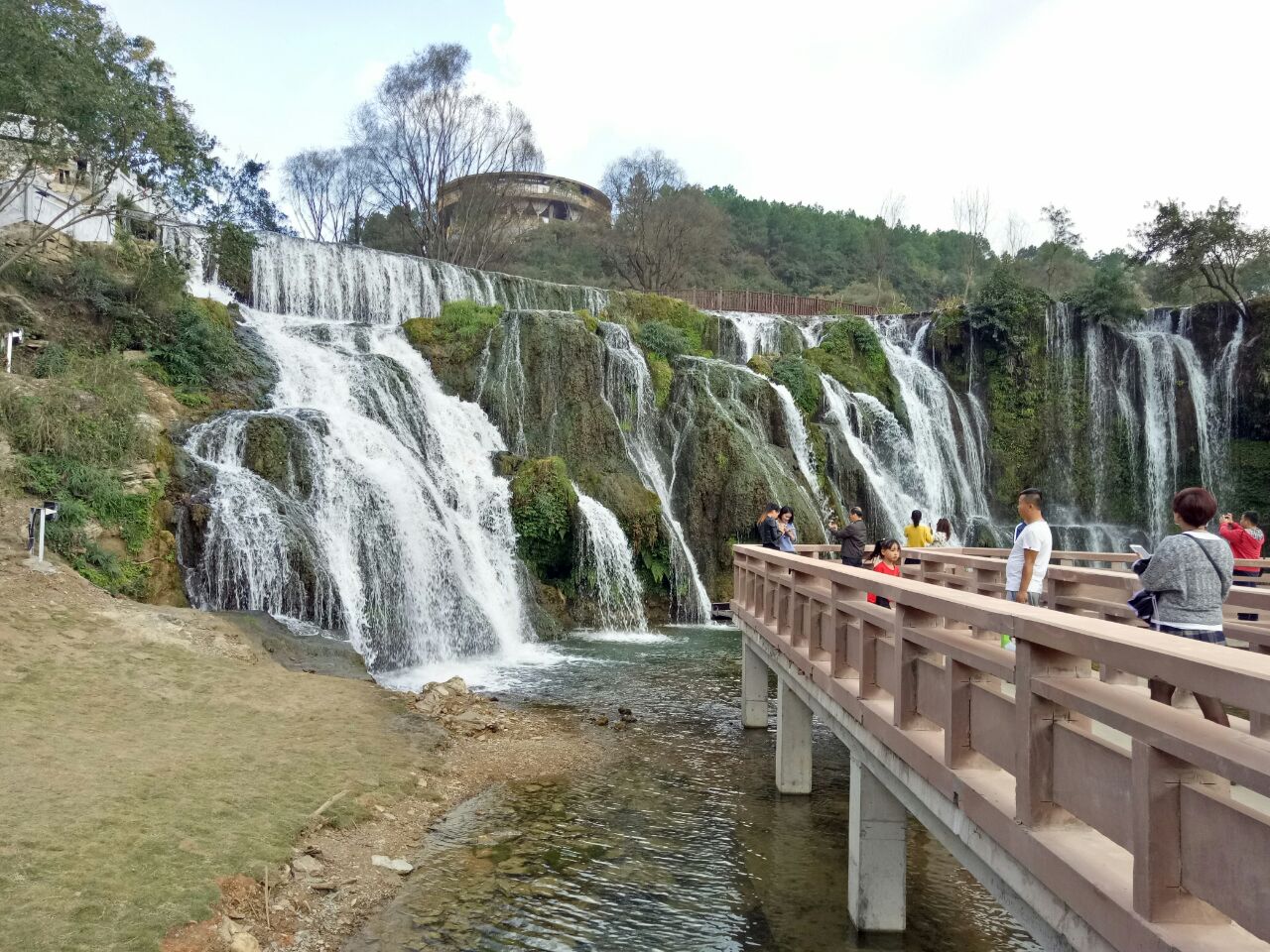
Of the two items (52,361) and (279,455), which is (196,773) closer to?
(279,455)

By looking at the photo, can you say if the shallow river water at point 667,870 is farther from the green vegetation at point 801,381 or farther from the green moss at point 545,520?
the green vegetation at point 801,381

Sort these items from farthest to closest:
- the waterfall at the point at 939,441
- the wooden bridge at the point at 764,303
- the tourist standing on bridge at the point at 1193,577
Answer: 1. the wooden bridge at the point at 764,303
2. the waterfall at the point at 939,441
3. the tourist standing on bridge at the point at 1193,577

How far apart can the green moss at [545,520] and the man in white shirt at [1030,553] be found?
14718 mm

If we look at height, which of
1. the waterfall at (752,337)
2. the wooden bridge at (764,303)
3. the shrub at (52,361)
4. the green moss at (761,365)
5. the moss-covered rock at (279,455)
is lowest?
the moss-covered rock at (279,455)

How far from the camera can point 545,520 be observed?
2127 centimetres

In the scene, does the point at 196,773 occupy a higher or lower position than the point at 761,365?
lower

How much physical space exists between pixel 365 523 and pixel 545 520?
14.9 feet

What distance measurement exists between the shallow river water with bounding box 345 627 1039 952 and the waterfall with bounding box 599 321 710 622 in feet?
37.7

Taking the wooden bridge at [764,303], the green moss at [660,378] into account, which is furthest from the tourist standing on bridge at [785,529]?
the wooden bridge at [764,303]

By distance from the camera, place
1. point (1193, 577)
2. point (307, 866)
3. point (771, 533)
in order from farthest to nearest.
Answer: point (771, 533)
point (307, 866)
point (1193, 577)

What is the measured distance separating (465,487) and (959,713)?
1841 centimetres

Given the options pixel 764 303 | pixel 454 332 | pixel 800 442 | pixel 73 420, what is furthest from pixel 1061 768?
pixel 764 303

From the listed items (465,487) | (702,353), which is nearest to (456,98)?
(702,353)

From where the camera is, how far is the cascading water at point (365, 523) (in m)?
16.0
